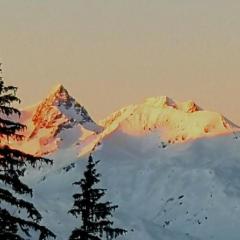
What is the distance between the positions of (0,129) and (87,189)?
10.5 m

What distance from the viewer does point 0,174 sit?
30078 mm

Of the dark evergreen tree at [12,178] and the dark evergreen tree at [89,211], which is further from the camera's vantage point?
the dark evergreen tree at [89,211]

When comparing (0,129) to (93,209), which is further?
(93,209)

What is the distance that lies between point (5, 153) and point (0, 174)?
653 mm

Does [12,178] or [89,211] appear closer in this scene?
[12,178]

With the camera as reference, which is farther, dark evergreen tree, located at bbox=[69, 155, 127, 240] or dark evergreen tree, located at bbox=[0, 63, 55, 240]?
dark evergreen tree, located at bbox=[69, 155, 127, 240]

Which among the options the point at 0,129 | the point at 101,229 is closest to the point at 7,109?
the point at 0,129

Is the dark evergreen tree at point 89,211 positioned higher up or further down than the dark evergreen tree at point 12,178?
higher up

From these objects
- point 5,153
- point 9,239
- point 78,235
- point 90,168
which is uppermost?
point 90,168

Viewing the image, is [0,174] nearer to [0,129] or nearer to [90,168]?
[0,129]

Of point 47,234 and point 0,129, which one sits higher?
point 0,129

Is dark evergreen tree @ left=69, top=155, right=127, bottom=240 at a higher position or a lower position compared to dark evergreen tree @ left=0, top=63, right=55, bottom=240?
higher

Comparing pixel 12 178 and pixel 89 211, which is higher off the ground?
pixel 89 211

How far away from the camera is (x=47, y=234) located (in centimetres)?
3016
